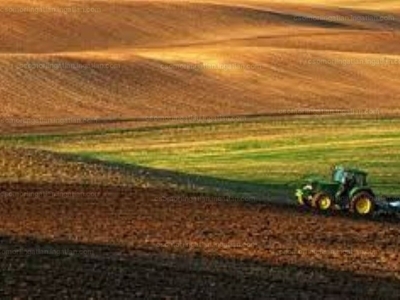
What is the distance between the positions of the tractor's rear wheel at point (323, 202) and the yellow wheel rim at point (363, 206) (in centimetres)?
89

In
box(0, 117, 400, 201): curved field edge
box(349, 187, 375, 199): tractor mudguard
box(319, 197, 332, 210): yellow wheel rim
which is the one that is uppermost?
box(349, 187, 375, 199): tractor mudguard

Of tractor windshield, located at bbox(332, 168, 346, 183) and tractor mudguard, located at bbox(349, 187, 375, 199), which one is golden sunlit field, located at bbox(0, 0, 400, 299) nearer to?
tractor mudguard, located at bbox(349, 187, 375, 199)

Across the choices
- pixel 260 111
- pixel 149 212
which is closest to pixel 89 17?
pixel 260 111

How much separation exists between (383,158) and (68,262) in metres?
25.1

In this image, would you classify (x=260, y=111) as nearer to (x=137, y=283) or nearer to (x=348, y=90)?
(x=348, y=90)

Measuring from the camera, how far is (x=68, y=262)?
18906 mm

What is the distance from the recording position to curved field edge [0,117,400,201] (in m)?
34.0

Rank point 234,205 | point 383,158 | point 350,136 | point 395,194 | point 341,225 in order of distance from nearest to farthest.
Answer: point 341,225 → point 234,205 → point 395,194 → point 383,158 → point 350,136

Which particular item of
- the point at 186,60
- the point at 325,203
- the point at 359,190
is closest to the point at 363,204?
the point at 359,190

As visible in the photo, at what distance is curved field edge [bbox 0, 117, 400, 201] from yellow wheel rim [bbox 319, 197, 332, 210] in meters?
2.13

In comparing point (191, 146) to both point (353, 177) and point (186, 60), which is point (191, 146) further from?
point (186, 60)

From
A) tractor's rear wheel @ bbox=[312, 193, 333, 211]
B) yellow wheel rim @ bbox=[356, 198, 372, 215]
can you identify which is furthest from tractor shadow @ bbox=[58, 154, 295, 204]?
yellow wheel rim @ bbox=[356, 198, 372, 215]

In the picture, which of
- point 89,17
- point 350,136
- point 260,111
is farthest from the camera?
point 89,17

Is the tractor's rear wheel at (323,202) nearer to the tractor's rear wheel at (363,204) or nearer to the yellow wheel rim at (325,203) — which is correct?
the yellow wheel rim at (325,203)
